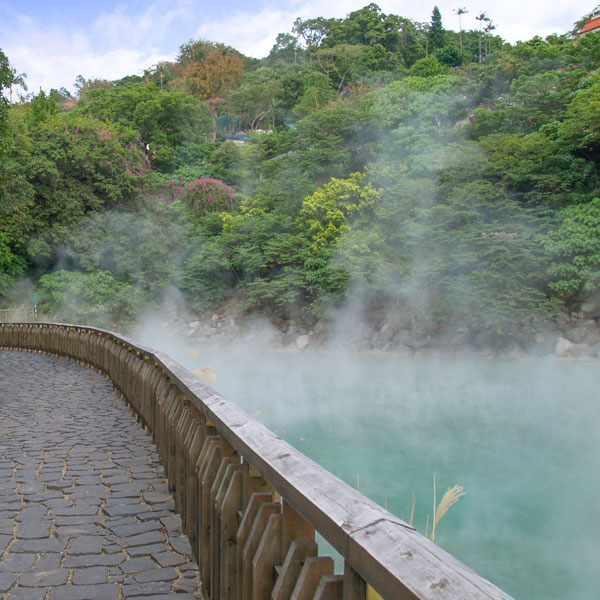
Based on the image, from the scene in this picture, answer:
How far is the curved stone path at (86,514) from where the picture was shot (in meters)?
2.81

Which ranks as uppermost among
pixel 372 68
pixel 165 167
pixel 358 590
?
pixel 372 68

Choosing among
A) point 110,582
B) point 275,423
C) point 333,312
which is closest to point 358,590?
point 110,582

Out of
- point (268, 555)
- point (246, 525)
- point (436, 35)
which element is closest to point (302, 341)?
point (246, 525)

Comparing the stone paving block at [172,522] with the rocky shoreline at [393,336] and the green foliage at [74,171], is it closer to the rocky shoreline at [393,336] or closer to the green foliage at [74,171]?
the rocky shoreline at [393,336]

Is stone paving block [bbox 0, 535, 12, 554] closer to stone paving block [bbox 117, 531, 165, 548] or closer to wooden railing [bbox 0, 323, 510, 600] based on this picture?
stone paving block [bbox 117, 531, 165, 548]

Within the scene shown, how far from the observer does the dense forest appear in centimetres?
2067

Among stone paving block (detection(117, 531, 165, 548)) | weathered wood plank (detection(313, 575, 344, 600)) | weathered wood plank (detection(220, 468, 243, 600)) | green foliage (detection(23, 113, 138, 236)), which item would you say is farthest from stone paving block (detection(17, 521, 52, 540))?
green foliage (detection(23, 113, 138, 236))

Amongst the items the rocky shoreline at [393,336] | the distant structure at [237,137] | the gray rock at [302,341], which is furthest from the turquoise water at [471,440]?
the distant structure at [237,137]

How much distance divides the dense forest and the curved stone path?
43.2 feet

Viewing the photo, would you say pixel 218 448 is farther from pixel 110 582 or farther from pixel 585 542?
pixel 585 542

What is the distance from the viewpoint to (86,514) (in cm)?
375

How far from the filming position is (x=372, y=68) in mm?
44656

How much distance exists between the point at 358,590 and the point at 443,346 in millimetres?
22044

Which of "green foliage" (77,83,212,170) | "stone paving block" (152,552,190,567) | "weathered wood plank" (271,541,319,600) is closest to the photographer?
"weathered wood plank" (271,541,319,600)
